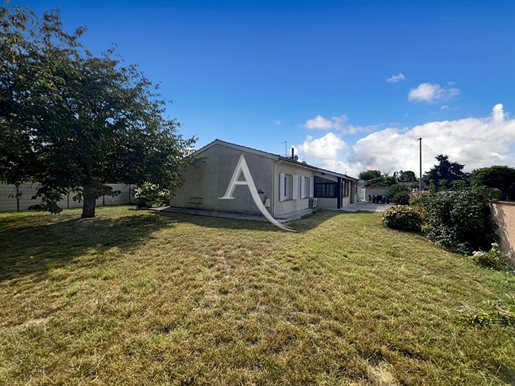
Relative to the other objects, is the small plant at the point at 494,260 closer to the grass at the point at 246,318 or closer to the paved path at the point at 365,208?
the grass at the point at 246,318

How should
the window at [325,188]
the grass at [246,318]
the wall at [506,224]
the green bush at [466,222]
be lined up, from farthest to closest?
the window at [325,188] < the green bush at [466,222] < the wall at [506,224] < the grass at [246,318]

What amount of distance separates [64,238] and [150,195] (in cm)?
814

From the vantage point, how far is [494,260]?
573cm

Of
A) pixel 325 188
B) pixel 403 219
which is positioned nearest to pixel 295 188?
pixel 325 188

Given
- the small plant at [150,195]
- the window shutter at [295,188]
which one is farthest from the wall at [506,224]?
the small plant at [150,195]

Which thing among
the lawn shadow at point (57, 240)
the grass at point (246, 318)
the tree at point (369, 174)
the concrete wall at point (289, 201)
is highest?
the tree at point (369, 174)

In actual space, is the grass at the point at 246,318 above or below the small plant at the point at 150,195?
below

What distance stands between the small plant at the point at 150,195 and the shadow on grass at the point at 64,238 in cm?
501

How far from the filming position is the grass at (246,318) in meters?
2.22

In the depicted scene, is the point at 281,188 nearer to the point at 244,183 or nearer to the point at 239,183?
the point at 244,183

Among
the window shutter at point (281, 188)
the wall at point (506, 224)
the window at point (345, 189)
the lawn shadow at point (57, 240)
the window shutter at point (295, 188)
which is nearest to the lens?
the lawn shadow at point (57, 240)

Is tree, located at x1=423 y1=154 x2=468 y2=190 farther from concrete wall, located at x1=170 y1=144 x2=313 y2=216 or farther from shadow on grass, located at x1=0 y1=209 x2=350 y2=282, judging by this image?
shadow on grass, located at x1=0 y1=209 x2=350 y2=282

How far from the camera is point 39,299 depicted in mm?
3584

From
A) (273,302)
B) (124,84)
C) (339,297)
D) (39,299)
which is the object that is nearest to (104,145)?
(124,84)
